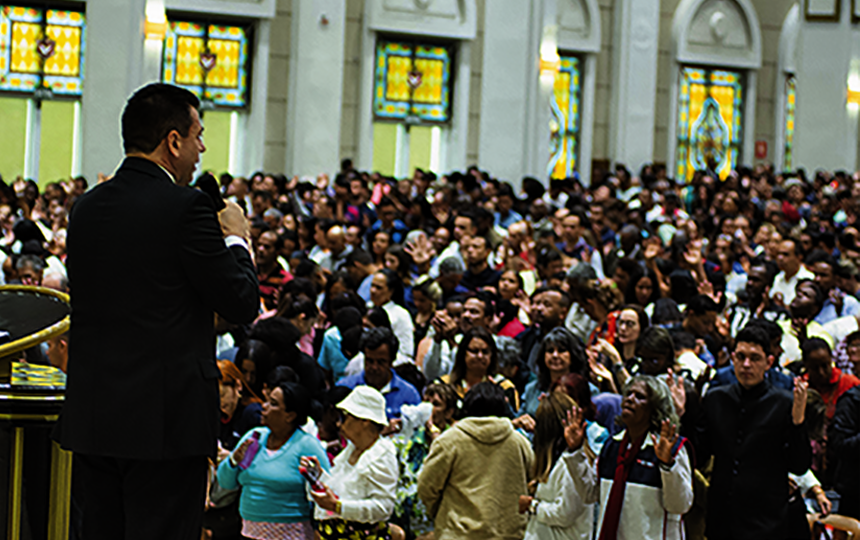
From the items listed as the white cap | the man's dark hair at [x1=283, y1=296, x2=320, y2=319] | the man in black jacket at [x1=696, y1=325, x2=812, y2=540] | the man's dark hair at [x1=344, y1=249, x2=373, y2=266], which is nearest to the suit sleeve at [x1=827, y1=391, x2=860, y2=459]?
the man in black jacket at [x1=696, y1=325, x2=812, y2=540]

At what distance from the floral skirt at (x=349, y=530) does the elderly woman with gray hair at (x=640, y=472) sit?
1.06m

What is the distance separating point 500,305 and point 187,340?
613 cm

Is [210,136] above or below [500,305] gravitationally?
above

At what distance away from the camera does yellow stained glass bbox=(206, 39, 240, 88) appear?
23188 millimetres

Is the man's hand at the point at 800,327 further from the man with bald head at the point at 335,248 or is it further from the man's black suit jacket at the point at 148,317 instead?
the man's black suit jacket at the point at 148,317

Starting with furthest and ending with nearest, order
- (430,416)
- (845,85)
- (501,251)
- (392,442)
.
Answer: (845,85) → (501,251) → (430,416) → (392,442)

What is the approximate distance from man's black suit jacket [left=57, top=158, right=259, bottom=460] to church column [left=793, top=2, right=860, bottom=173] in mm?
24193

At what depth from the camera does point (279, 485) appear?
253 inches

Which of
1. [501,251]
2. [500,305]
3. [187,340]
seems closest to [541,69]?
[501,251]

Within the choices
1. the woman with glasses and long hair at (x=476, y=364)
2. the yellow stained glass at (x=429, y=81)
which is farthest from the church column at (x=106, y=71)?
the woman with glasses and long hair at (x=476, y=364)

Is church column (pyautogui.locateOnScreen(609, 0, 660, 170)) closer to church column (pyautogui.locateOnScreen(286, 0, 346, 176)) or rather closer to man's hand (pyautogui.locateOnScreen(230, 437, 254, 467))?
church column (pyautogui.locateOnScreen(286, 0, 346, 176))

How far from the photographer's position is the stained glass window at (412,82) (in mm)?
24625

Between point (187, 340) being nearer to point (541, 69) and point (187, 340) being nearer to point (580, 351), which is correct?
point (580, 351)

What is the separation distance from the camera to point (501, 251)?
13.0 m
